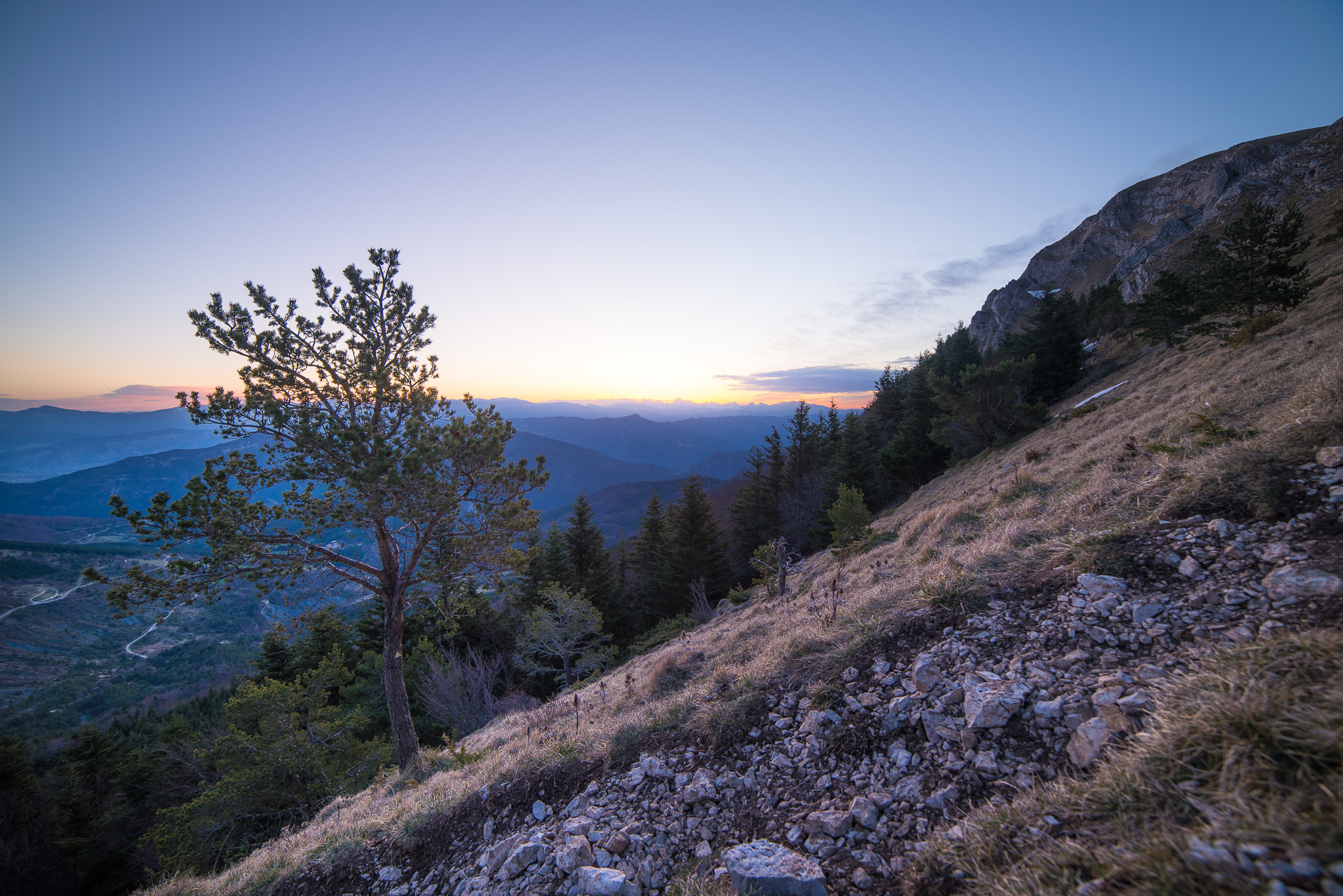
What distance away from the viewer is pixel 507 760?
5805 millimetres

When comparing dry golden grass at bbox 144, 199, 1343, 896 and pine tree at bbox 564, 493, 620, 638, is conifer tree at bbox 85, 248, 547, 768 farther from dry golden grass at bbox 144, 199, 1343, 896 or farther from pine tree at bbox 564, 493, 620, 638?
pine tree at bbox 564, 493, 620, 638

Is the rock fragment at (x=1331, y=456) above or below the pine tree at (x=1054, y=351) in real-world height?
below

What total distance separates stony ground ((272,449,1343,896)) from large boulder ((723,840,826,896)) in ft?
0.16

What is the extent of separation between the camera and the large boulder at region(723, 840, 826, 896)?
271cm

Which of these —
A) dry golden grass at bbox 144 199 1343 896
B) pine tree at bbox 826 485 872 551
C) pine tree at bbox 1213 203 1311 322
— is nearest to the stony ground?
dry golden grass at bbox 144 199 1343 896

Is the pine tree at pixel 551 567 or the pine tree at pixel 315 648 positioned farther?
the pine tree at pixel 551 567

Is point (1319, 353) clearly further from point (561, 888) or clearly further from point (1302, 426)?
point (561, 888)

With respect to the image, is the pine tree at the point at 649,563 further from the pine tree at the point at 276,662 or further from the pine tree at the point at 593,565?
the pine tree at the point at 276,662

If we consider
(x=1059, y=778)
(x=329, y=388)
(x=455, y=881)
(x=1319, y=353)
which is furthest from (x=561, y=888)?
(x=1319, y=353)

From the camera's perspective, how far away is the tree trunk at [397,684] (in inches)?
366

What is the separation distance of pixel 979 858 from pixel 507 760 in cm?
547

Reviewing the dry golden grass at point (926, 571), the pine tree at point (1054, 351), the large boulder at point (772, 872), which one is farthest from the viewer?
the pine tree at point (1054, 351)

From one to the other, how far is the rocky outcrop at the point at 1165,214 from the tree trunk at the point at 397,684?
5089cm

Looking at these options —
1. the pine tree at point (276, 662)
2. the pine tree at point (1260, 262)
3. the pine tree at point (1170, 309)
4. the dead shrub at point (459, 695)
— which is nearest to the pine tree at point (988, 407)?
the pine tree at point (1170, 309)
